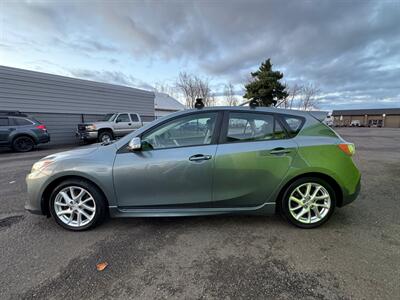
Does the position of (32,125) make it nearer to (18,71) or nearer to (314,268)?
(18,71)

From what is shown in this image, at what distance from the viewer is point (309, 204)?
280 cm

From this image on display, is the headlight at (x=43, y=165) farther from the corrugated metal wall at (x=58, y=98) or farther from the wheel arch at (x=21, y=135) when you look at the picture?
the corrugated metal wall at (x=58, y=98)

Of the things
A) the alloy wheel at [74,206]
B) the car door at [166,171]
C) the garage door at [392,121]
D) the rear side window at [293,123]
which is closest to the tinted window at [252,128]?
the rear side window at [293,123]

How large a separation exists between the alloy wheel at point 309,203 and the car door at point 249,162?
373 mm

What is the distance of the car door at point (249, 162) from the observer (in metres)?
2.67

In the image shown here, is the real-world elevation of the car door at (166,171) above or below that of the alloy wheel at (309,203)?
above

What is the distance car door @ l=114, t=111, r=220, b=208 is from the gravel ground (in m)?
0.45

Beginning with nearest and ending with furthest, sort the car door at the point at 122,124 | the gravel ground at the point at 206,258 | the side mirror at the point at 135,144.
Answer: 1. the gravel ground at the point at 206,258
2. the side mirror at the point at 135,144
3. the car door at the point at 122,124

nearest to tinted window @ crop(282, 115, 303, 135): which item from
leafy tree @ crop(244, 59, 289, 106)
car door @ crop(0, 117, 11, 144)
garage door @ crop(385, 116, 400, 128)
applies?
car door @ crop(0, 117, 11, 144)

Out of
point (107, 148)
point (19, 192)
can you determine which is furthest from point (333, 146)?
point (19, 192)

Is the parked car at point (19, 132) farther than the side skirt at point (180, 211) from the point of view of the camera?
Yes

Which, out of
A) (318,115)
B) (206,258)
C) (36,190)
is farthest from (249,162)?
(36,190)

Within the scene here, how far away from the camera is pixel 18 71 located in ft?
38.8

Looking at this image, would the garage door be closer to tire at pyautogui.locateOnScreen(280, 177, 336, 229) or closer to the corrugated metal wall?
the corrugated metal wall
